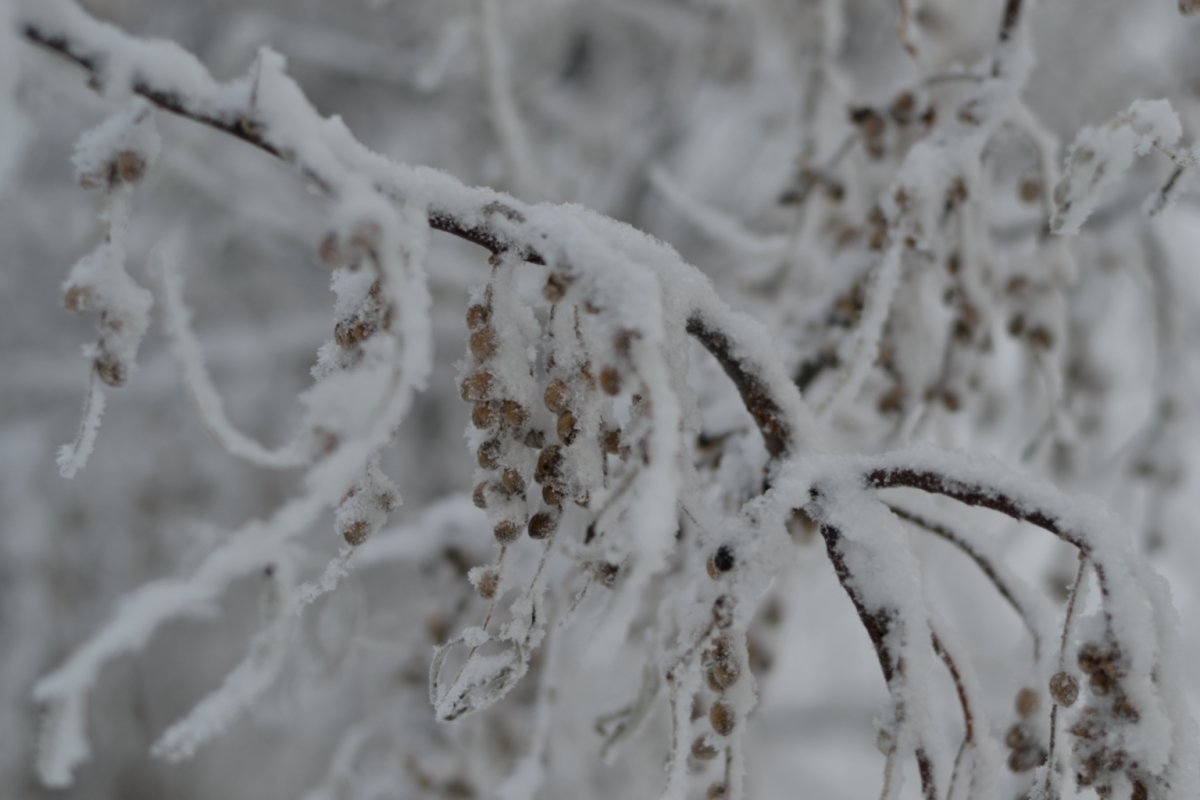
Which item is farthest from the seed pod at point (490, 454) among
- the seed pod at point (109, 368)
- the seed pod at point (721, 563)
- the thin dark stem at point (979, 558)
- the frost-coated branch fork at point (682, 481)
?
the thin dark stem at point (979, 558)

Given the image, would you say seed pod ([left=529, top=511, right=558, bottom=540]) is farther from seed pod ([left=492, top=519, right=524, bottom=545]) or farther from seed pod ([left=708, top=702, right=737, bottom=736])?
seed pod ([left=708, top=702, right=737, bottom=736])

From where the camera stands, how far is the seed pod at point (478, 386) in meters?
0.91

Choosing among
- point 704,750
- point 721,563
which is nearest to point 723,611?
point 721,563

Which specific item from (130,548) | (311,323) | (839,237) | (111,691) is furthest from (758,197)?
(111,691)

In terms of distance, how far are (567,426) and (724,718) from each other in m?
0.33

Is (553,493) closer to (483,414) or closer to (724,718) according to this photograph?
(483,414)

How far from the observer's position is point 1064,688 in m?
0.91

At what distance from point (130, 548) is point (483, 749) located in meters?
3.62

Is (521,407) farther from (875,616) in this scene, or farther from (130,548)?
(130,548)

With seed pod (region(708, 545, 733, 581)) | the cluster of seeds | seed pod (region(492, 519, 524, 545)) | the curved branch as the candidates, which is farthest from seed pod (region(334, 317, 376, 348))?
seed pod (region(708, 545, 733, 581))

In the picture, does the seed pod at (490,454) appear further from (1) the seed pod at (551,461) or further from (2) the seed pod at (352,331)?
(2) the seed pod at (352,331)

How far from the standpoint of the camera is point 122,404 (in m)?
4.68

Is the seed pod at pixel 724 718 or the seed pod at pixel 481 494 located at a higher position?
the seed pod at pixel 481 494

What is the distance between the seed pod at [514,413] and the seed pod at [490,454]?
0.10ft
